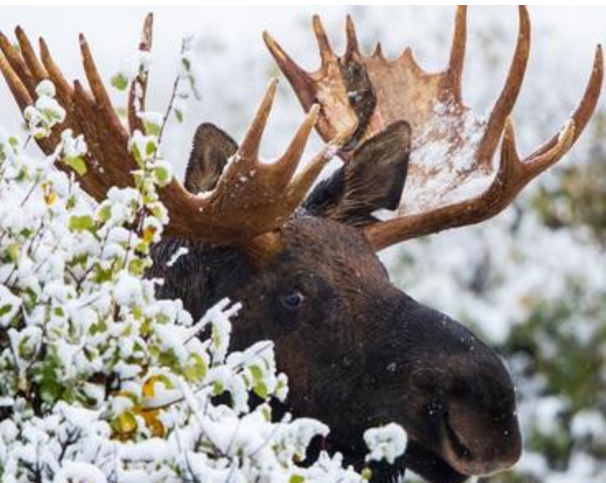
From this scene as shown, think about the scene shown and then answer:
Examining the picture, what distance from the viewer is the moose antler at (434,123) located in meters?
6.34

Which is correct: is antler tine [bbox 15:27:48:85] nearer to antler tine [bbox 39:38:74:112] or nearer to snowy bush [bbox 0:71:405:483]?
antler tine [bbox 39:38:74:112]

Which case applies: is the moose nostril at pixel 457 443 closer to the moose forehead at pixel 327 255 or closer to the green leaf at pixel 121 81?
the moose forehead at pixel 327 255

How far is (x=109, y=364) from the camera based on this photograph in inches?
158

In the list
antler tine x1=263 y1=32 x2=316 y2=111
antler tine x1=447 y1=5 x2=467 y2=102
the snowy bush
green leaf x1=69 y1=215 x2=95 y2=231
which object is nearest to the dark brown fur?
antler tine x1=263 y1=32 x2=316 y2=111

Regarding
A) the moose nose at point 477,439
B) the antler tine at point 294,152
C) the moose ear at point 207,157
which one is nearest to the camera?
the antler tine at point 294,152

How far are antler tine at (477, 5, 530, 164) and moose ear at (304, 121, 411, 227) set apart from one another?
32 cm

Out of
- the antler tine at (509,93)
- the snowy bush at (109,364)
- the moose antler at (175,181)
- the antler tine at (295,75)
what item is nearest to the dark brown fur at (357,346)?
the moose antler at (175,181)

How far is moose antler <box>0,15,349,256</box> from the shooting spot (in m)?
5.46

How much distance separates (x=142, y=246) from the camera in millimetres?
4156

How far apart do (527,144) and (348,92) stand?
13527 millimetres

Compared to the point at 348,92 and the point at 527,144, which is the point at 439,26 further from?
the point at 348,92

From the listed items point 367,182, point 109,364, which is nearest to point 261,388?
point 109,364

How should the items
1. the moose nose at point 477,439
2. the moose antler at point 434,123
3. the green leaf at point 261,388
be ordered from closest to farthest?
the green leaf at point 261,388 < the moose nose at point 477,439 < the moose antler at point 434,123

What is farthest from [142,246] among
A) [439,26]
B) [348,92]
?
[439,26]
